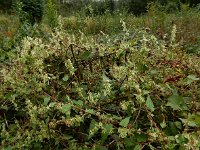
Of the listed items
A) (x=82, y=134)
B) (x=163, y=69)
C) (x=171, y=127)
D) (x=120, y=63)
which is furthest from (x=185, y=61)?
(x=82, y=134)

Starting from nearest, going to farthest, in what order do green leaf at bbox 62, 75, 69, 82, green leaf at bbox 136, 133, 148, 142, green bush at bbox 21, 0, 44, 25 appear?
1. green leaf at bbox 136, 133, 148, 142
2. green leaf at bbox 62, 75, 69, 82
3. green bush at bbox 21, 0, 44, 25

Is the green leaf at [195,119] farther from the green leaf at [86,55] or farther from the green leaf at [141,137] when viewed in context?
the green leaf at [86,55]

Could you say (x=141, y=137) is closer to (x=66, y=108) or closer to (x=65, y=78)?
(x=66, y=108)

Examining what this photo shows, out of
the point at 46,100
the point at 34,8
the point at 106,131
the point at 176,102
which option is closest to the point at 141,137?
the point at 106,131

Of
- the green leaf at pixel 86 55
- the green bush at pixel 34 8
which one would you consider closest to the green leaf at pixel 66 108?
the green leaf at pixel 86 55

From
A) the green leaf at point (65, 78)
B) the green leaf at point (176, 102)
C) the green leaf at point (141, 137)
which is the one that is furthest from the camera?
the green leaf at point (65, 78)

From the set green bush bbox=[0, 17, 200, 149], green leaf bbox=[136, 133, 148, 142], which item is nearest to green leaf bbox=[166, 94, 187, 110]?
green bush bbox=[0, 17, 200, 149]

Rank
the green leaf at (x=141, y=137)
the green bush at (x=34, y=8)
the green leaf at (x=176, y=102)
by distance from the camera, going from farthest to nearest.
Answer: the green bush at (x=34, y=8)
the green leaf at (x=176, y=102)
the green leaf at (x=141, y=137)

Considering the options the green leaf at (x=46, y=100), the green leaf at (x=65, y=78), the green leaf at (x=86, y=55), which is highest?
the green leaf at (x=86, y=55)

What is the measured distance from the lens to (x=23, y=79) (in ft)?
7.50

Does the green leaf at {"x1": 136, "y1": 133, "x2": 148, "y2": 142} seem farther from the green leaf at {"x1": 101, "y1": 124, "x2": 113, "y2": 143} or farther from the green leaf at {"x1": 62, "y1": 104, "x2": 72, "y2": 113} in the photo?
the green leaf at {"x1": 62, "y1": 104, "x2": 72, "y2": 113}

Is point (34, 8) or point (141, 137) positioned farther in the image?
point (34, 8)

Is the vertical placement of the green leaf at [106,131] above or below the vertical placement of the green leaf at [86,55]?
below

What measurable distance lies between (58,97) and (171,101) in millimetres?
586
